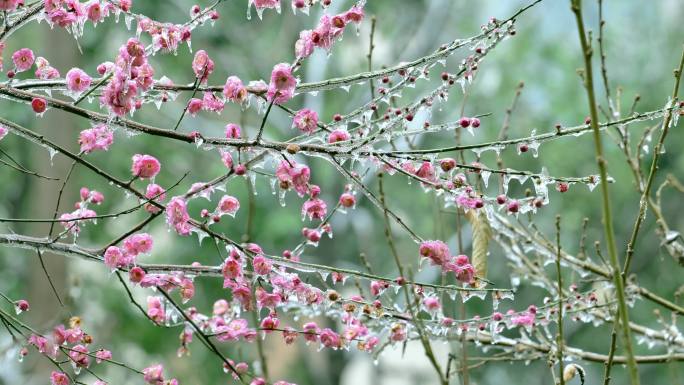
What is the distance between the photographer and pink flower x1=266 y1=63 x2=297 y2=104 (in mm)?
1581

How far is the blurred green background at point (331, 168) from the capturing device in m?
7.79

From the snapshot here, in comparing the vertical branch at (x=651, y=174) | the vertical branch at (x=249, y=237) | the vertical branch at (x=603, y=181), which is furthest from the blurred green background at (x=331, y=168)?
the vertical branch at (x=603, y=181)

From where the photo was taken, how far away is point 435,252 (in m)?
1.62

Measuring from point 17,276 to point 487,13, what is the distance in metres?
5.73

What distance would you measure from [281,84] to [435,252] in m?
0.44

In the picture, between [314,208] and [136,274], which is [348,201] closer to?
[314,208]

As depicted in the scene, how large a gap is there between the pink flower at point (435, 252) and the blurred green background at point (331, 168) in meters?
5.87

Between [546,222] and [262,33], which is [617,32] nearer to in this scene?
[546,222]

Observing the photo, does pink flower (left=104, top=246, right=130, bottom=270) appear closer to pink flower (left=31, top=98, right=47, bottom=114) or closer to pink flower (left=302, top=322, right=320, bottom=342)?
pink flower (left=31, top=98, right=47, bottom=114)

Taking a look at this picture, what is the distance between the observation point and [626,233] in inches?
335

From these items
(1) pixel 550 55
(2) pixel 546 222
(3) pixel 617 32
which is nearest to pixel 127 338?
(2) pixel 546 222

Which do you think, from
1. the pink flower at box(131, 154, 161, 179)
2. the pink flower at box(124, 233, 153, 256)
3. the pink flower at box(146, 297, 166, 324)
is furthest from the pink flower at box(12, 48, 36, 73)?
the pink flower at box(146, 297, 166, 324)

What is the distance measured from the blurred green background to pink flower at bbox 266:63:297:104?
19.2ft

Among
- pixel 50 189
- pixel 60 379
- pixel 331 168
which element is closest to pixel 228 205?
pixel 60 379
